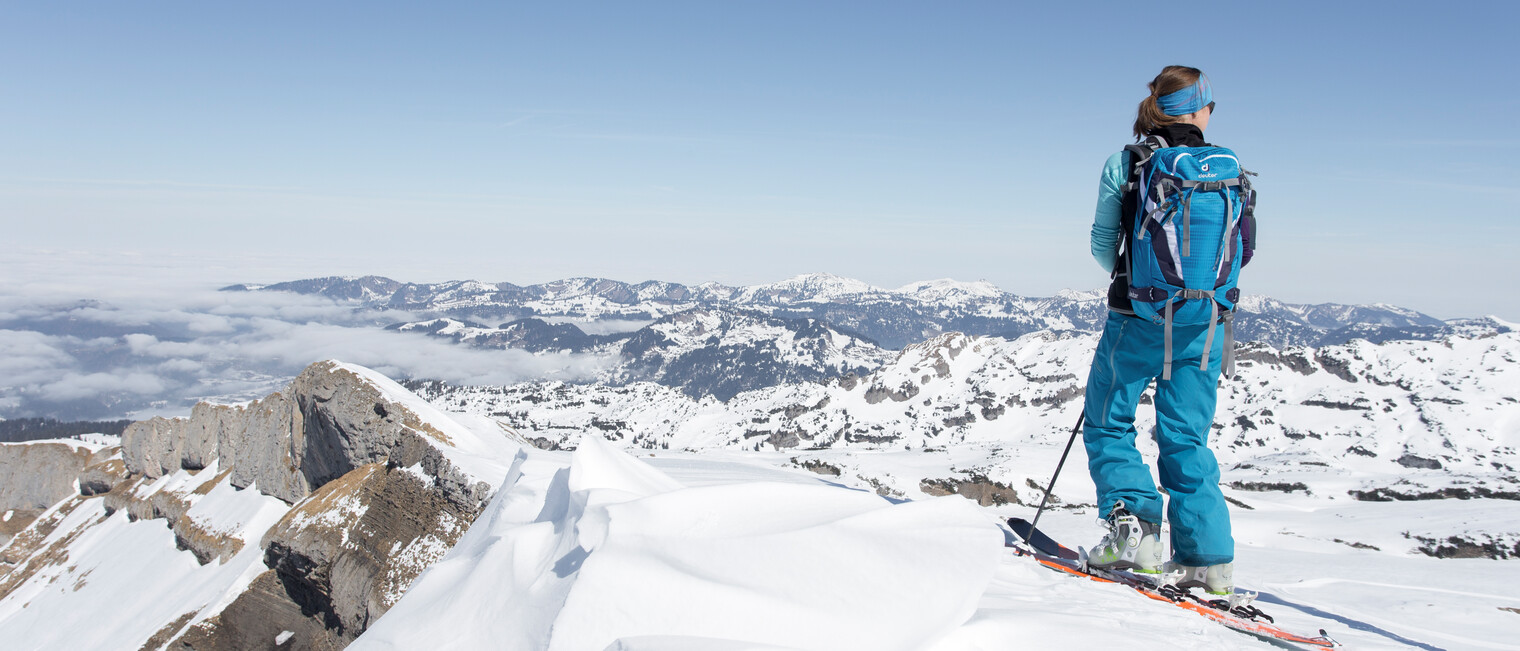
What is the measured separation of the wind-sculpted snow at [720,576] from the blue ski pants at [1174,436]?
269cm

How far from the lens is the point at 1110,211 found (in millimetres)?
6090

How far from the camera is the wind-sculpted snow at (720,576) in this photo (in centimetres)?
329

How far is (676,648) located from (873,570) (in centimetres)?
127

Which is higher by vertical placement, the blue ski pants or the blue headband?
the blue headband

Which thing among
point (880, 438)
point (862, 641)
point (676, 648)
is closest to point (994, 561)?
point (862, 641)

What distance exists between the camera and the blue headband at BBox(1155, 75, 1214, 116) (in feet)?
19.4

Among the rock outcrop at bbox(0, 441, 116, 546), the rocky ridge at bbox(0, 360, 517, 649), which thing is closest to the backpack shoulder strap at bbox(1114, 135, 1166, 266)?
the rocky ridge at bbox(0, 360, 517, 649)

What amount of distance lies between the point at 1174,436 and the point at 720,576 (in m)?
4.55

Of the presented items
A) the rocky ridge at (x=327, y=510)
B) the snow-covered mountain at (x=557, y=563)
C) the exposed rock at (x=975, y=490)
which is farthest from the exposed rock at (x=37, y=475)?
the exposed rock at (x=975, y=490)

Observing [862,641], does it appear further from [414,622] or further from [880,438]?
[880,438]

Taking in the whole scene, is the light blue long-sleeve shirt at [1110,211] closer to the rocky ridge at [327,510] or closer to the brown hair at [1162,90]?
the brown hair at [1162,90]

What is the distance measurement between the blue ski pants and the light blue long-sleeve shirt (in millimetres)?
588

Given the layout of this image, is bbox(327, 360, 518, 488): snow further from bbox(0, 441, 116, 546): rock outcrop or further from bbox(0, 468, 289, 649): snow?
bbox(0, 441, 116, 546): rock outcrop

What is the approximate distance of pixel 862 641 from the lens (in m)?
3.30
